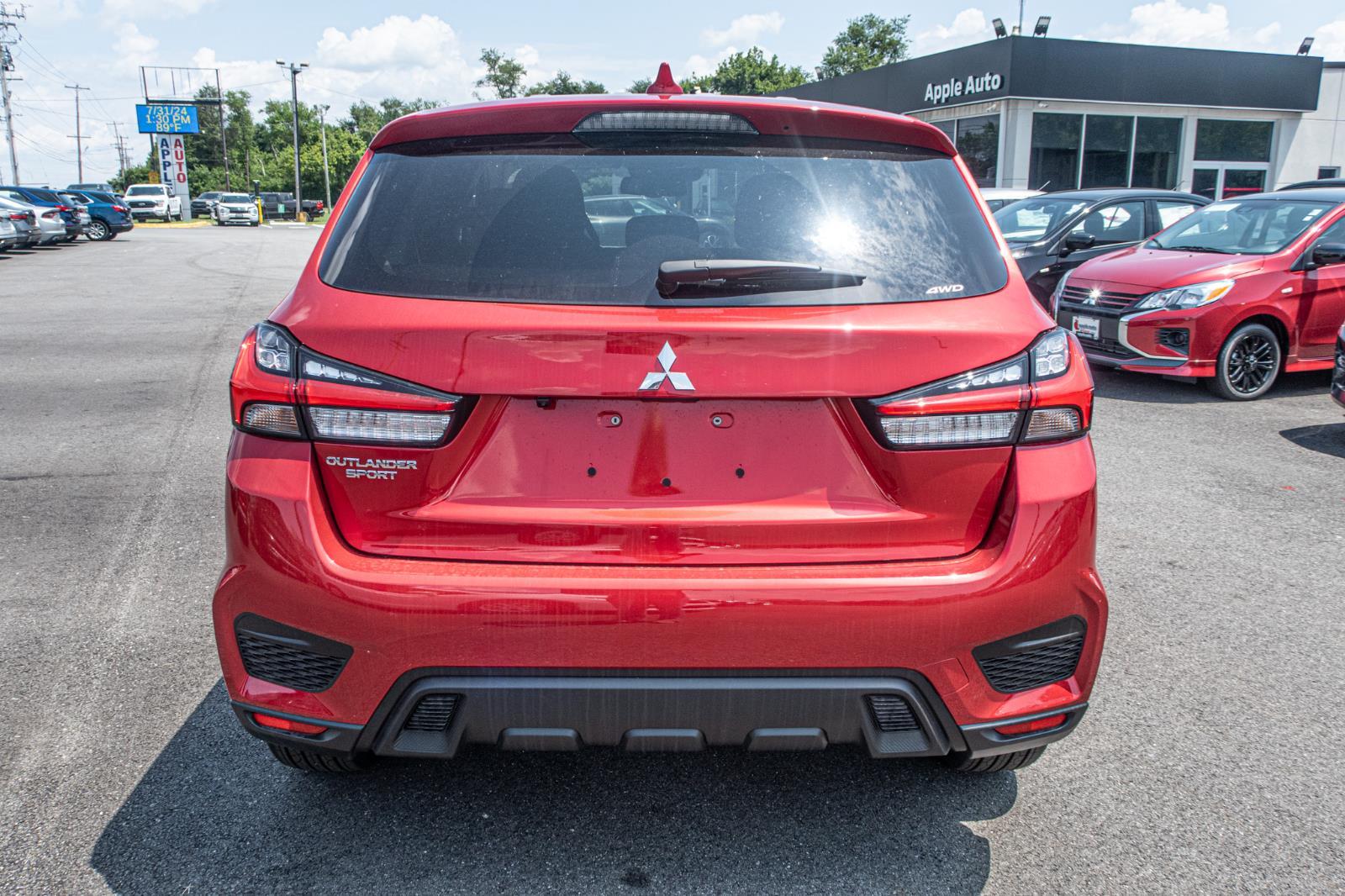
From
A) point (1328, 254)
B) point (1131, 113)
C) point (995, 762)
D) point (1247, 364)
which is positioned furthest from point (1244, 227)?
point (1131, 113)

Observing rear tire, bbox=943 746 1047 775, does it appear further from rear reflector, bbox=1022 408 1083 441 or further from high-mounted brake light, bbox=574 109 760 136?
high-mounted brake light, bbox=574 109 760 136

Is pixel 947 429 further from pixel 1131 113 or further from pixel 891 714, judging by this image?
pixel 1131 113

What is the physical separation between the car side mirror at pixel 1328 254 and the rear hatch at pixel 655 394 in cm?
805

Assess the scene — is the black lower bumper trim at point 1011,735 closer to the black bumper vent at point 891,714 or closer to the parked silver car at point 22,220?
the black bumper vent at point 891,714

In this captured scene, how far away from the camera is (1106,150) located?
94.5 feet

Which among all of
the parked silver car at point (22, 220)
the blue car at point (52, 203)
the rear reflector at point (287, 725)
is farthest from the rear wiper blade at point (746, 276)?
the blue car at point (52, 203)

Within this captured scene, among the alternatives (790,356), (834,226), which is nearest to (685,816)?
(790,356)

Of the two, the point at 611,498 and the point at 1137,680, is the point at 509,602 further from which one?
the point at 1137,680

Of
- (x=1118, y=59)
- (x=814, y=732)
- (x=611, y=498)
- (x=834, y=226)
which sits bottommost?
(x=814, y=732)

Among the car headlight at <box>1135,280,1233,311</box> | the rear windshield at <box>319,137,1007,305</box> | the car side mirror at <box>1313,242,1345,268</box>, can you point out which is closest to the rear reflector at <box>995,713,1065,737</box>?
the rear windshield at <box>319,137,1007,305</box>

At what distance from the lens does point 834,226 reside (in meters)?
2.46

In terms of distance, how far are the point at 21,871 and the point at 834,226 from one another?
8.07 ft

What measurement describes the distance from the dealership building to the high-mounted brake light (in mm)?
25362

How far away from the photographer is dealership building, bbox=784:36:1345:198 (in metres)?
27.3
